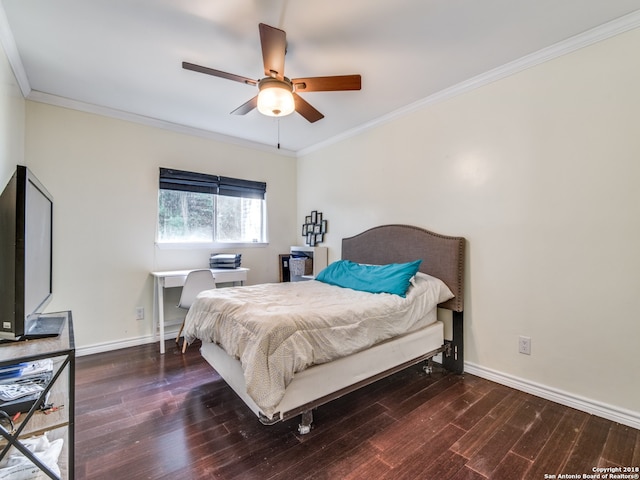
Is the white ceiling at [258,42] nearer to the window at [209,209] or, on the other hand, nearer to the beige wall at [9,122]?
the beige wall at [9,122]

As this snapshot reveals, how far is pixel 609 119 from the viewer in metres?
1.92

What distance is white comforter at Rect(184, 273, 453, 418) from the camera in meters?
1.55

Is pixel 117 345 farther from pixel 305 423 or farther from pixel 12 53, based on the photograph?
pixel 12 53

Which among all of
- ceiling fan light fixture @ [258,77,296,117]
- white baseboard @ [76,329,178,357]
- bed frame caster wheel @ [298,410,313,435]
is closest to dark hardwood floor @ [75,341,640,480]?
bed frame caster wheel @ [298,410,313,435]

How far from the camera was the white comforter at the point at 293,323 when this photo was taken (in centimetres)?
155

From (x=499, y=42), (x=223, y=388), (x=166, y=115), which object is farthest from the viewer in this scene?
(x=166, y=115)

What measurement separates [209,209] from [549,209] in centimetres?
354

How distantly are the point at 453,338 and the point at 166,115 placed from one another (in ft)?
12.1

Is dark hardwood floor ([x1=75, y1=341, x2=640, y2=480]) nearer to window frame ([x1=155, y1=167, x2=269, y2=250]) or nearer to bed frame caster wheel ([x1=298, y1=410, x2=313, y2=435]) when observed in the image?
bed frame caster wheel ([x1=298, y1=410, x2=313, y2=435])

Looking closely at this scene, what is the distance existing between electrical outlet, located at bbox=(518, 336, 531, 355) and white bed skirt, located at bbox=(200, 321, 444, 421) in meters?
0.60

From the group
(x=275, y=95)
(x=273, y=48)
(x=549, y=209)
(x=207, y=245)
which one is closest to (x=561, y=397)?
(x=549, y=209)

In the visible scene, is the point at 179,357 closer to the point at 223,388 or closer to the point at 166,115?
the point at 223,388

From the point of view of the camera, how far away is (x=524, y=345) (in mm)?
2283

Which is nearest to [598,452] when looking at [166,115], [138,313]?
[138,313]
